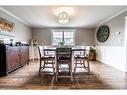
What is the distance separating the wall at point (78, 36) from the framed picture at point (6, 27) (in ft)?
11.9

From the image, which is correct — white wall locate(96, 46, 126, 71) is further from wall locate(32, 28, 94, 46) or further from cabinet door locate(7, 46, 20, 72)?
cabinet door locate(7, 46, 20, 72)

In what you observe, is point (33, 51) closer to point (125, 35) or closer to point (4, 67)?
point (4, 67)

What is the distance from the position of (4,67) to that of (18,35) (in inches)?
109

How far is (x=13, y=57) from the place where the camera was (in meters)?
4.72

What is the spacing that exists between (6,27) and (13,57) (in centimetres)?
125

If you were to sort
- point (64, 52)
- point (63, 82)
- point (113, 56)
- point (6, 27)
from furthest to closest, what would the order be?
point (113, 56) < point (6, 27) < point (64, 52) < point (63, 82)

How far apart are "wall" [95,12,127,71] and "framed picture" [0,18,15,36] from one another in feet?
14.0

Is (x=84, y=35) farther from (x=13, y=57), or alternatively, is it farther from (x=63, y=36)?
(x=13, y=57)

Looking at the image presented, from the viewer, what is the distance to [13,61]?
15.5ft

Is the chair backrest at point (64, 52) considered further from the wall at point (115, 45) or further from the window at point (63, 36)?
the window at point (63, 36)

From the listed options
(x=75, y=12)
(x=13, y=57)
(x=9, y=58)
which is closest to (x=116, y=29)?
(x=75, y=12)

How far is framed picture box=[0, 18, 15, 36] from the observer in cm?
483

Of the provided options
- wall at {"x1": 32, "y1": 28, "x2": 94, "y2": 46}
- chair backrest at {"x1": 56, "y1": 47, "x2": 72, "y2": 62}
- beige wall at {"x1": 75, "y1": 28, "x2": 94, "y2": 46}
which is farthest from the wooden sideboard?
beige wall at {"x1": 75, "y1": 28, "x2": 94, "y2": 46}
